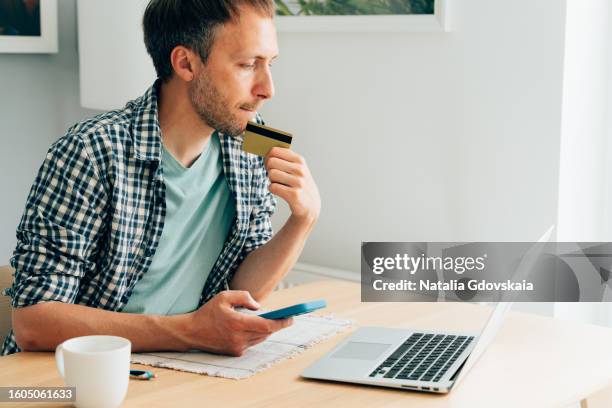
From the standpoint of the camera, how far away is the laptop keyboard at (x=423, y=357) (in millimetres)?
1319

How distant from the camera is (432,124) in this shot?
95.4 inches

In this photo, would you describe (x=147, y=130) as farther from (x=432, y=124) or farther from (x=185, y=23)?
(x=432, y=124)

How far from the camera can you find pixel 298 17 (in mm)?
2680

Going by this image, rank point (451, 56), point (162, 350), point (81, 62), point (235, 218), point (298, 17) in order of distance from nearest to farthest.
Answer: point (162, 350) < point (235, 218) < point (451, 56) < point (298, 17) < point (81, 62)

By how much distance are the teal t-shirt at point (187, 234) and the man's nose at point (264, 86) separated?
0.54 ft

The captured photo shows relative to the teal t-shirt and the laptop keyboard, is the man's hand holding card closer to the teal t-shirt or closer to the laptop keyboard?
the teal t-shirt

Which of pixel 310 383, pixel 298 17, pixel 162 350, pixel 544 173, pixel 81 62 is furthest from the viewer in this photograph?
pixel 81 62

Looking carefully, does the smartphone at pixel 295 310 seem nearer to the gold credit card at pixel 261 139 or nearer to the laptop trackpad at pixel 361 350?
the laptop trackpad at pixel 361 350

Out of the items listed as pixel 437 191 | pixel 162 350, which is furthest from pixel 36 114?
pixel 162 350

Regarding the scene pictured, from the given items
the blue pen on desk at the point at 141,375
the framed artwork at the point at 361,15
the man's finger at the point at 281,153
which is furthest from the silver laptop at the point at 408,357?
the framed artwork at the point at 361,15

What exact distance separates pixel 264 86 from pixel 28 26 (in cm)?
154

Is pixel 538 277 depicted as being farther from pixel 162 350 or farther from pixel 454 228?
pixel 162 350

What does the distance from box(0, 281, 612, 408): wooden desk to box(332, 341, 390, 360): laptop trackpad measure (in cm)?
3

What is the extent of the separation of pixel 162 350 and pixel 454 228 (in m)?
1.16
